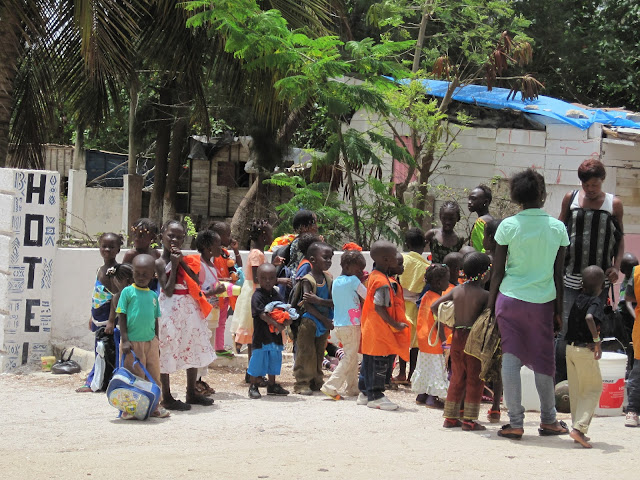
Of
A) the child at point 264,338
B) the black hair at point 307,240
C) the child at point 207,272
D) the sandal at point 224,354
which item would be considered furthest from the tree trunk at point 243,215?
the child at point 264,338

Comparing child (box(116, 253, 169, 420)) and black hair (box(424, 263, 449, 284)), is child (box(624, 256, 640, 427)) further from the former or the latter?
child (box(116, 253, 169, 420))

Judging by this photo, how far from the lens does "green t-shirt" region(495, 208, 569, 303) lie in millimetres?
5395

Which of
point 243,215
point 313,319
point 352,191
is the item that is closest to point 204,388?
point 313,319

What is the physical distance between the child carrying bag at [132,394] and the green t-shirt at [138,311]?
30 cm

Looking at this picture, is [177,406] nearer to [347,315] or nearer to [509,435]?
[347,315]

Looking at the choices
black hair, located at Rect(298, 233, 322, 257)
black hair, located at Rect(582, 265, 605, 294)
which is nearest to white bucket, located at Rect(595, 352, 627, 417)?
black hair, located at Rect(582, 265, 605, 294)

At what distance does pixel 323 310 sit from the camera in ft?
24.1

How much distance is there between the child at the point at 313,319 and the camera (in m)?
7.22

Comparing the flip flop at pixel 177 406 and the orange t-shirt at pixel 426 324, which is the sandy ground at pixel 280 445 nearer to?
the flip flop at pixel 177 406

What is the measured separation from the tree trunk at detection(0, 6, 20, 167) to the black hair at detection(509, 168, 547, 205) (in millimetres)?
6885

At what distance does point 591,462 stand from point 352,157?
5.98 meters

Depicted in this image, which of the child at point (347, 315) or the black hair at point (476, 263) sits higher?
the black hair at point (476, 263)

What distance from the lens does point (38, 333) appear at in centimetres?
805

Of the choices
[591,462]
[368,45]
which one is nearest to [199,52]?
[368,45]
